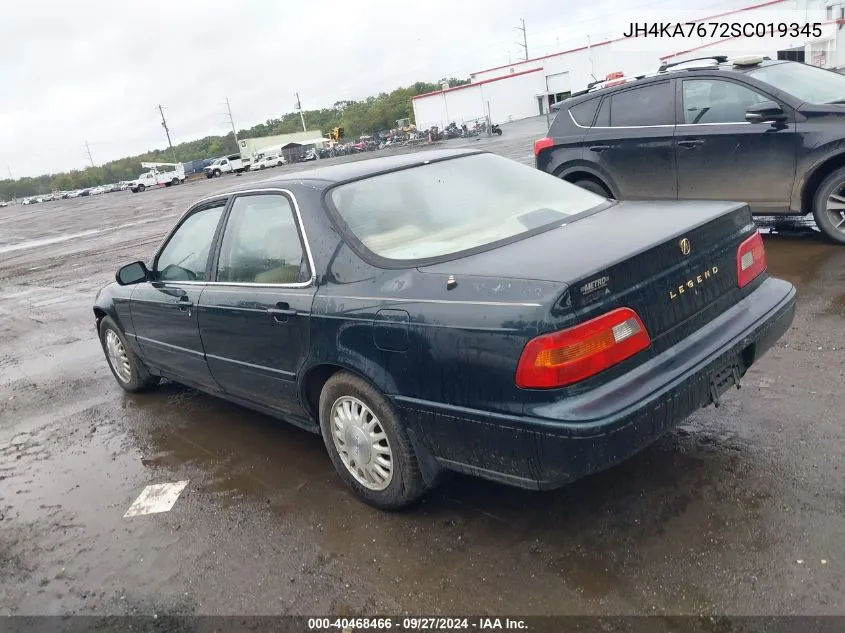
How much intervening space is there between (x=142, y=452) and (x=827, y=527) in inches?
155

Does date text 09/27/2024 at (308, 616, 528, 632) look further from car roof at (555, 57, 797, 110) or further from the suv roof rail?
the suv roof rail

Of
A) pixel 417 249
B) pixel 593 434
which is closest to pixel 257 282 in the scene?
pixel 417 249

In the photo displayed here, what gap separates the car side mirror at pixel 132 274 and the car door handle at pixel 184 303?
20.9 inches

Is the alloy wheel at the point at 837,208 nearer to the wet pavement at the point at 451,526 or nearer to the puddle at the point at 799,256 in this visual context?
the puddle at the point at 799,256

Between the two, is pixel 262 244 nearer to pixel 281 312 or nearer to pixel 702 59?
pixel 281 312

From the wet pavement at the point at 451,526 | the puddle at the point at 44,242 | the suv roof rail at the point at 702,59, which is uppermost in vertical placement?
the suv roof rail at the point at 702,59

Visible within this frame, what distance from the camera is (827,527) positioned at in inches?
108

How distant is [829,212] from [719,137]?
1.20 meters

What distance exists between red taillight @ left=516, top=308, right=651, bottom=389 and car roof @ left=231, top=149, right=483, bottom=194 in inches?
63.4

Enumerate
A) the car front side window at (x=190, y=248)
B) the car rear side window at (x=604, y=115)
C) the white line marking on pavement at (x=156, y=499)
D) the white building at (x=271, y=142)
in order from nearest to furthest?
the white line marking on pavement at (x=156, y=499) < the car front side window at (x=190, y=248) < the car rear side window at (x=604, y=115) < the white building at (x=271, y=142)

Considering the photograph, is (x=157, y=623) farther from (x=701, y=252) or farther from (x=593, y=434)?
(x=701, y=252)

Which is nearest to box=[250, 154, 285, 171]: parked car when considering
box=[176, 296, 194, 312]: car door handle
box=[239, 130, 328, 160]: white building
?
box=[239, 130, 328, 160]: white building

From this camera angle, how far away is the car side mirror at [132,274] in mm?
4793

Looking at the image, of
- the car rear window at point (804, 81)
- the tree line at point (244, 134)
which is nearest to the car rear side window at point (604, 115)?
the car rear window at point (804, 81)
